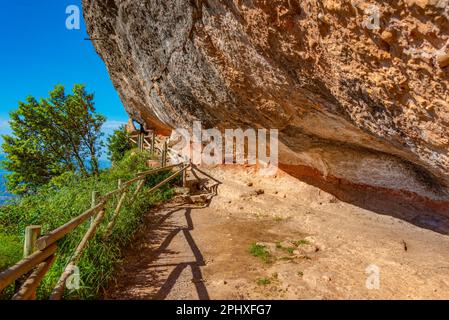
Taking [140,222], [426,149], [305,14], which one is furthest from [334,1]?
[140,222]

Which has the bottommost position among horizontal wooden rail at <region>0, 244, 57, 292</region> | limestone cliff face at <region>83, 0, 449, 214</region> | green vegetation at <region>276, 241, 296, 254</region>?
green vegetation at <region>276, 241, 296, 254</region>

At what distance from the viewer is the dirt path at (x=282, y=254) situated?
11.9 ft

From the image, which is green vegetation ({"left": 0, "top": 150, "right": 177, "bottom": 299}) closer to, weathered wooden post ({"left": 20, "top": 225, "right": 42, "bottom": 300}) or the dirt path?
the dirt path

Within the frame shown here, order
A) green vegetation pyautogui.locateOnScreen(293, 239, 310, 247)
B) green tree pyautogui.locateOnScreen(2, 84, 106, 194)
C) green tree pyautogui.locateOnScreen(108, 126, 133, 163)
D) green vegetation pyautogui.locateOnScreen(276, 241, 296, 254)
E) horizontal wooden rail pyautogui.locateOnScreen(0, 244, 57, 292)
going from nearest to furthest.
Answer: horizontal wooden rail pyautogui.locateOnScreen(0, 244, 57, 292)
green vegetation pyautogui.locateOnScreen(276, 241, 296, 254)
green vegetation pyautogui.locateOnScreen(293, 239, 310, 247)
green tree pyautogui.locateOnScreen(2, 84, 106, 194)
green tree pyautogui.locateOnScreen(108, 126, 133, 163)

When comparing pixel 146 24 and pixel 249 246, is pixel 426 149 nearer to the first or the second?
pixel 249 246

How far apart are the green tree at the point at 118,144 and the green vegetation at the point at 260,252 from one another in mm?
16532

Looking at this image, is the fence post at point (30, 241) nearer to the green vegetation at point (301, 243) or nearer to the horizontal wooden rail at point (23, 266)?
the horizontal wooden rail at point (23, 266)

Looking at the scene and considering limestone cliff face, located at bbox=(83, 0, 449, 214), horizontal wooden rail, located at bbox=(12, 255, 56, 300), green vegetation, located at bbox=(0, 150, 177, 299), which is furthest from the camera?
green vegetation, located at bbox=(0, 150, 177, 299)

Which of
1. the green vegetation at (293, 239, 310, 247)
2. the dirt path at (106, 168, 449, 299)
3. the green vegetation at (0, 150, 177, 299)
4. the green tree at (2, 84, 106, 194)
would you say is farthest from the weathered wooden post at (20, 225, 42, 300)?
the green tree at (2, 84, 106, 194)

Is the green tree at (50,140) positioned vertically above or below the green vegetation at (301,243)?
above

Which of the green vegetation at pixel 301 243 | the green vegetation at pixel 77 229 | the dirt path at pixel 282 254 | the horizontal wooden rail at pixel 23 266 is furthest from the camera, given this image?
the green vegetation at pixel 301 243

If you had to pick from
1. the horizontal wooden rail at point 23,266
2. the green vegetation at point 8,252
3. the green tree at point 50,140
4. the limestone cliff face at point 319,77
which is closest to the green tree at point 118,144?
the green tree at point 50,140

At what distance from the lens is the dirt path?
362 centimetres

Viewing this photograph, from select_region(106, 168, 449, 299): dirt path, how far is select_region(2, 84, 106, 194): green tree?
441 inches
